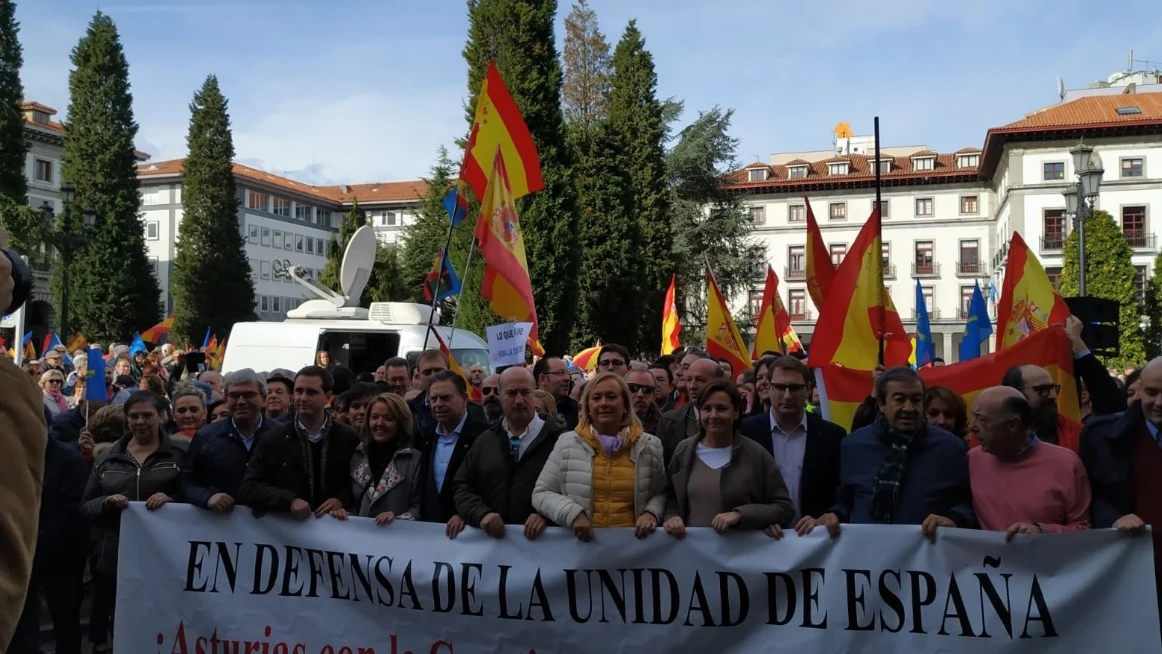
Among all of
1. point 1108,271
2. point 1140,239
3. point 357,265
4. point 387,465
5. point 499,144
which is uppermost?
point 1140,239

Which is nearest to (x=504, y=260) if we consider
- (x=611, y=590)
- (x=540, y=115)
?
(x=611, y=590)

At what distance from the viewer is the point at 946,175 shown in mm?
74750

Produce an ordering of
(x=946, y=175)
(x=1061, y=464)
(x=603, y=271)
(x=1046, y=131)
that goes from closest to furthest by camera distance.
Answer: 1. (x=1061, y=464)
2. (x=603, y=271)
3. (x=1046, y=131)
4. (x=946, y=175)

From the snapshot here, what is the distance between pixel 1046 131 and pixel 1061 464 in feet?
199

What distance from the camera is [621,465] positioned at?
204 inches

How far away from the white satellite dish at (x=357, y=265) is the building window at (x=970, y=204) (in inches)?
2523

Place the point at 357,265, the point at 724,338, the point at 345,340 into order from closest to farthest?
1. the point at 724,338
2. the point at 345,340
3. the point at 357,265

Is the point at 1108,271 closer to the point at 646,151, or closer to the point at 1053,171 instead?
the point at 646,151

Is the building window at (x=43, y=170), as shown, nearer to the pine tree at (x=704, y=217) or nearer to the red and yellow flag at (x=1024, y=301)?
the pine tree at (x=704, y=217)

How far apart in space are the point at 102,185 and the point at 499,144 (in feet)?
159

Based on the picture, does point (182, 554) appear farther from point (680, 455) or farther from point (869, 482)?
point (869, 482)

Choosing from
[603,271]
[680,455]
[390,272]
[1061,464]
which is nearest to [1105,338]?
[1061,464]

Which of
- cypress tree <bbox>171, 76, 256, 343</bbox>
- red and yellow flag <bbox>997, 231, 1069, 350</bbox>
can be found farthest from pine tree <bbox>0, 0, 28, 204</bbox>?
red and yellow flag <bbox>997, 231, 1069, 350</bbox>

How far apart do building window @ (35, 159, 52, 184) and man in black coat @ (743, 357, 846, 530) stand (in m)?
64.7
